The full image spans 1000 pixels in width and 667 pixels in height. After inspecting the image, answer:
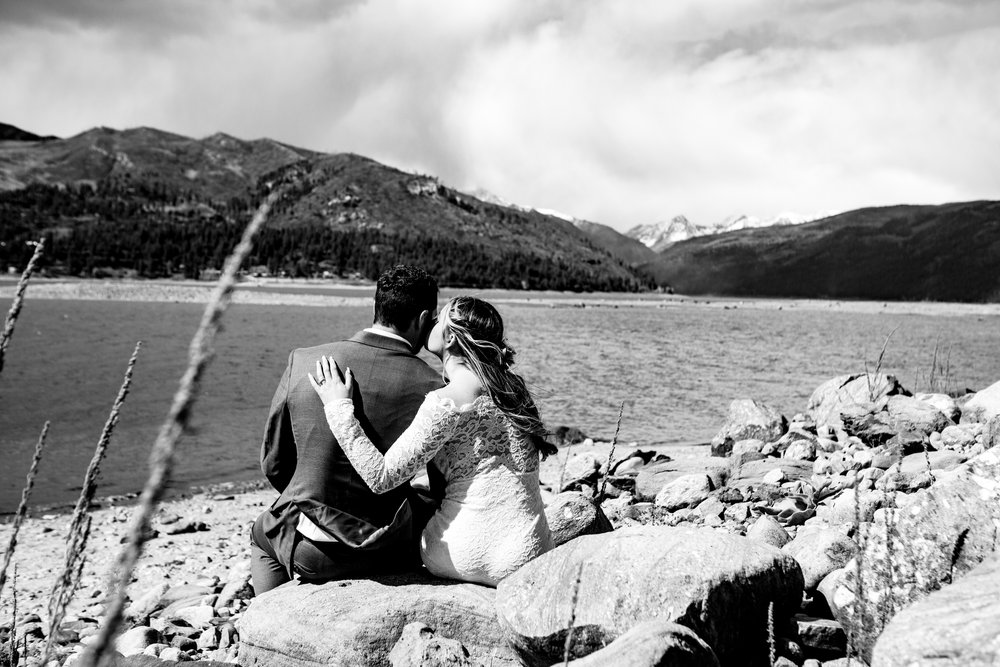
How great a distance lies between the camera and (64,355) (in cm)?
2830

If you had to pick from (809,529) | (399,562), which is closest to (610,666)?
(399,562)

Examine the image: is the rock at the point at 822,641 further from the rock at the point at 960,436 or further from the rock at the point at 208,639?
the rock at the point at 960,436

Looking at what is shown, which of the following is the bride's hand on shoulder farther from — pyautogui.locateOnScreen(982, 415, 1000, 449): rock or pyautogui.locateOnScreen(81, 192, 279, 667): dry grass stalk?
pyautogui.locateOnScreen(982, 415, 1000, 449): rock

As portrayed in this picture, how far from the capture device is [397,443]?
402 centimetres

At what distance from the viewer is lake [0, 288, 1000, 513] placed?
46.6ft

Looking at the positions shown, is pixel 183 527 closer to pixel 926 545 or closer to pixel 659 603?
pixel 659 603

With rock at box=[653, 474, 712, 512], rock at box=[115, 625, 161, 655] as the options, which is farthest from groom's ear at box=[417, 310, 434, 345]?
rock at box=[653, 474, 712, 512]

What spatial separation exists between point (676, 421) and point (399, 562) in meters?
15.0

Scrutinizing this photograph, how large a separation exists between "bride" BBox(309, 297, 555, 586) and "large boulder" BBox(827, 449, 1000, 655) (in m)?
1.73

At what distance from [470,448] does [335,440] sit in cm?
81

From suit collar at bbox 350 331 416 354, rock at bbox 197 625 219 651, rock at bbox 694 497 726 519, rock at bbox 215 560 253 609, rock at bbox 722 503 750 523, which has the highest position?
suit collar at bbox 350 331 416 354

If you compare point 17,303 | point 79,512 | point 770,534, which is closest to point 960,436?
point 770,534

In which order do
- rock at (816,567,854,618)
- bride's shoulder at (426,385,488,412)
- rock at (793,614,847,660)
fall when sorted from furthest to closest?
rock at (816,567,854,618) → rock at (793,614,847,660) → bride's shoulder at (426,385,488,412)

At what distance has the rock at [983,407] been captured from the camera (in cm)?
1080
